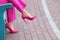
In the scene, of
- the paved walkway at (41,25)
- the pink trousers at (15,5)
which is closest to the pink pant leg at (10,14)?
the pink trousers at (15,5)

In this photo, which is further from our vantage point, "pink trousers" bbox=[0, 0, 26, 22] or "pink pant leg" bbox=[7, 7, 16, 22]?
"pink pant leg" bbox=[7, 7, 16, 22]

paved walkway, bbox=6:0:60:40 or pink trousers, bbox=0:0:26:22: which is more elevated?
pink trousers, bbox=0:0:26:22

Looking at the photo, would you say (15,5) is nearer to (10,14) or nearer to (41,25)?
(10,14)

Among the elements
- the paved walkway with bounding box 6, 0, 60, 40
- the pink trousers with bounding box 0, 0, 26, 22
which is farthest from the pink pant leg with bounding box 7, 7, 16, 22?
the paved walkway with bounding box 6, 0, 60, 40

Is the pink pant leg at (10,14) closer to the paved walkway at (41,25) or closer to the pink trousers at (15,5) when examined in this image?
the pink trousers at (15,5)

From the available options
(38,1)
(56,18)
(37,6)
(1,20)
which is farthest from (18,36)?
(38,1)

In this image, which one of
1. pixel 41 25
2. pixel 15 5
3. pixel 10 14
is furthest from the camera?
pixel 41 25

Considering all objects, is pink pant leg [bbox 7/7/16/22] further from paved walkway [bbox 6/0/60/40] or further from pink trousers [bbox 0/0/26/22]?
paved walkway [bbox 6/0/60/40]

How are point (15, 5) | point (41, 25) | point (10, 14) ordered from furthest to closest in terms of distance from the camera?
point (41, 25) < point (10, 14) < point (15, 5)

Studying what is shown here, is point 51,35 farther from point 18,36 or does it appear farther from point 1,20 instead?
point 1,20

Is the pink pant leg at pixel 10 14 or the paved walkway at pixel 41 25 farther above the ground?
the pink pant leg at pixel 10 14

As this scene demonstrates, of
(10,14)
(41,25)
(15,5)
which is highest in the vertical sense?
(15,5)

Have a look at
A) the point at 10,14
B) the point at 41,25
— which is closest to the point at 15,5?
the point at 10,14

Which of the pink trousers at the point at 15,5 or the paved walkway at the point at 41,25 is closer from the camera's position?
the pink trousers at the point at 15,5
